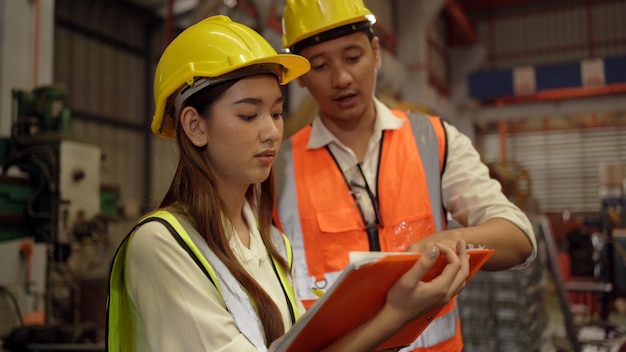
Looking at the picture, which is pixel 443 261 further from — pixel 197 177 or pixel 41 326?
pixel 41 326

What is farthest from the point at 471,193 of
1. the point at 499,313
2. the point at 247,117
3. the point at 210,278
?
the point at 499,313

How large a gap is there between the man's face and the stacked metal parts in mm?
2666

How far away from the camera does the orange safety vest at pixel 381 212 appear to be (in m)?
1.68

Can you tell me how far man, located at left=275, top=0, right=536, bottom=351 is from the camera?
1683 mm

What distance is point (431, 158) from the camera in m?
1.75

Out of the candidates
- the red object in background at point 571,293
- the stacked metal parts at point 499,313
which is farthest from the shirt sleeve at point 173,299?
the red object in background at point 571,293

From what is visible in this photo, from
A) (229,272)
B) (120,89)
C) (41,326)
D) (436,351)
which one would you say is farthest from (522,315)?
(120,89)

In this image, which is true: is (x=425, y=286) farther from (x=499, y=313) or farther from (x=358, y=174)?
(x=499, y=313)

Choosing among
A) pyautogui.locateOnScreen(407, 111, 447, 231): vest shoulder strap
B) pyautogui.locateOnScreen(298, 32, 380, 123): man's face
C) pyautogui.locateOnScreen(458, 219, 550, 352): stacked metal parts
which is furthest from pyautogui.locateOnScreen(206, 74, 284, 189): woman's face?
pyautogui.locateOnScreen(458, 219, 550, 352): stacked metal parts

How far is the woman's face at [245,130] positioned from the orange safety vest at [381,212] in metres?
0.52

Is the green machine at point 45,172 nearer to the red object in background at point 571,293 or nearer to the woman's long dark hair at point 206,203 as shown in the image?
the woman's long dark hair at point 206,203

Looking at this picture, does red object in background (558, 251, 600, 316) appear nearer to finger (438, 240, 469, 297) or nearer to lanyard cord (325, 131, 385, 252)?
lanyard cord (325, 131, 385, 252)

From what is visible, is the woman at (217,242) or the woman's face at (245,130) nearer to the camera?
the woman at (217,242)

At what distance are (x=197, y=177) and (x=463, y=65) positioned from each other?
42.9 ft
